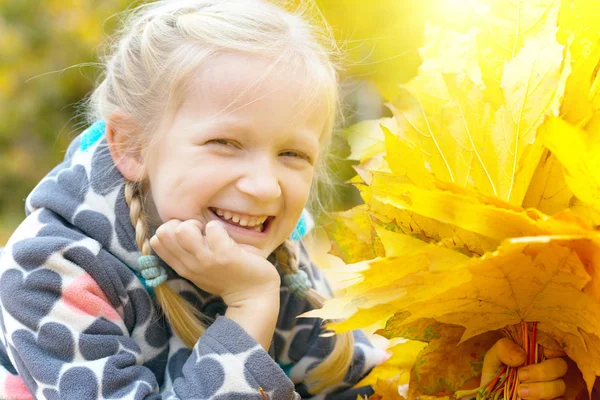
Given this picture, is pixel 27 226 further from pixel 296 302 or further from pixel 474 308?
pixel 474 308

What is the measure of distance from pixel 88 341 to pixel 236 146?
0.35 meters

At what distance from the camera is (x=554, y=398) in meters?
0.88

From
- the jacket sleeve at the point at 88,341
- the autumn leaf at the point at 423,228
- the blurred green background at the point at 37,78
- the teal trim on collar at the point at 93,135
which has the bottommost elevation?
the blurred green background at the point at 37,78

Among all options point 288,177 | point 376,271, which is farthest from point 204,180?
point 376,271

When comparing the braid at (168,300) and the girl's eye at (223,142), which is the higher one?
the girl's eye at (223,142)

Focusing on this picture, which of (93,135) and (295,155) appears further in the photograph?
(93,135)

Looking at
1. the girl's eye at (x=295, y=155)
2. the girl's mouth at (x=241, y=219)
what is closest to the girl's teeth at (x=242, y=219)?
the girl's mouth at (x=241, y=219)

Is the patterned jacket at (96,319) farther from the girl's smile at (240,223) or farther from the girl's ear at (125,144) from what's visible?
the girl's smile at (240,223)

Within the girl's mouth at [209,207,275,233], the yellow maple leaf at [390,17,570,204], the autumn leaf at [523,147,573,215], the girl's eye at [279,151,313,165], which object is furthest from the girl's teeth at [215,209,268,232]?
the autumn leaf at [523,147,573,215]

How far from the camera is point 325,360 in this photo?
4.37 ft

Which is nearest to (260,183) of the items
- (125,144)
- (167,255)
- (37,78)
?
(167,255)

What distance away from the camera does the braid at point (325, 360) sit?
1.32m

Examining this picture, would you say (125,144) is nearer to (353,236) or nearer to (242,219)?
(242,219)

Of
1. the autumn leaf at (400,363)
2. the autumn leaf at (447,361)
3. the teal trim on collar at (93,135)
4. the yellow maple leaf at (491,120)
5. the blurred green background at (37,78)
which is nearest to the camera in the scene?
the yellow maple leaf at (491,120)
